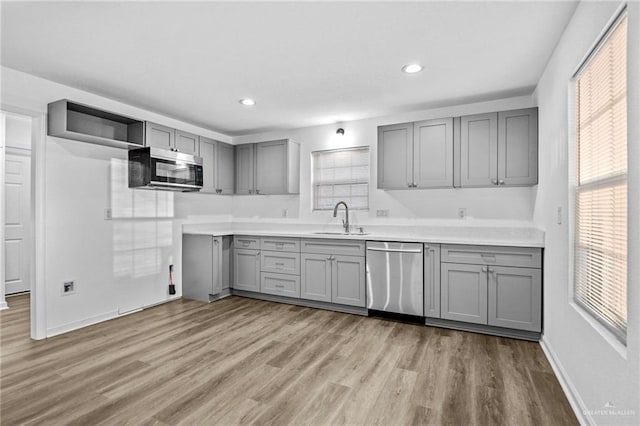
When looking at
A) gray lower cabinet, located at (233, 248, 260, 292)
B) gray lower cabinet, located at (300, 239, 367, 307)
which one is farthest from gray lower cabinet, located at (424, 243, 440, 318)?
gray lower cabinet, located at (233, 248, 260, 292)

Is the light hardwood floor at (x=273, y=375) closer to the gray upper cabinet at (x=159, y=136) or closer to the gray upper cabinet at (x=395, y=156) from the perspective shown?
the gray upper cabinet at (x=395, y=156)

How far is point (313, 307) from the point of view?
13.7ft

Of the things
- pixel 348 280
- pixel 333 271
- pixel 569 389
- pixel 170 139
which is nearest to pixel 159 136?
pixel 170 139

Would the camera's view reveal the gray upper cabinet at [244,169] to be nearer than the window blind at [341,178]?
No

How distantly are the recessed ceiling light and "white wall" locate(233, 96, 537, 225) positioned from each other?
4.06 ft

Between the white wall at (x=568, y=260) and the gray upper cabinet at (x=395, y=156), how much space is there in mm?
1296

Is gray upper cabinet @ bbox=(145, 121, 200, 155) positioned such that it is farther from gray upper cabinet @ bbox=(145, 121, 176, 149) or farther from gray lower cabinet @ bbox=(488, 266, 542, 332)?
gray lower cabinet @ bbox=(488, 266, 542, 332)

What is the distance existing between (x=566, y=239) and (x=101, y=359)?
356 cm

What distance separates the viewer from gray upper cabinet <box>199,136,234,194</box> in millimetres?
4771

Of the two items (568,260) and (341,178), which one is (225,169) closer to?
(341,178)

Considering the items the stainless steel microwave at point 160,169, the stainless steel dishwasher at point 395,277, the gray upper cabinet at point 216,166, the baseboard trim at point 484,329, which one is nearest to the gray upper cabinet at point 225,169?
the gray upper cabinet at point 216,166

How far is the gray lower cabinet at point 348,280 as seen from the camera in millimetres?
3871

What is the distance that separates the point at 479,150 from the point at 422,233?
1.15m

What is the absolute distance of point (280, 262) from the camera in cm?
439
